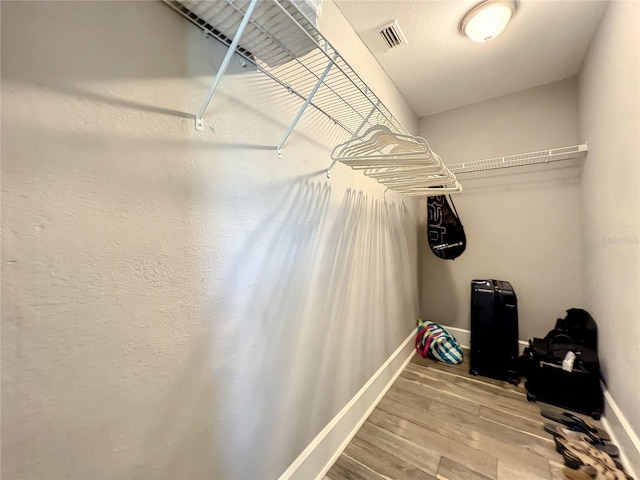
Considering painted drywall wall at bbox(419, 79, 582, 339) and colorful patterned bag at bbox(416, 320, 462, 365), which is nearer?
painted drywall wall at bbox(419, 79, 582, 339)

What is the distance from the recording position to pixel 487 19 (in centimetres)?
132

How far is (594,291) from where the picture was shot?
5.50 ft

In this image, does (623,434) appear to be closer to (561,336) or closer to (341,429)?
(561,336)

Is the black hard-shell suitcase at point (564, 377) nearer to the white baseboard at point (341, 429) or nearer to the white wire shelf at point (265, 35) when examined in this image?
the white baseboard at point (341, 429)

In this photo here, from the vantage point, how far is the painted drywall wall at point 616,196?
1104mm

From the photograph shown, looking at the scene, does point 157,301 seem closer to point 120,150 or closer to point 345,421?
point 120,150

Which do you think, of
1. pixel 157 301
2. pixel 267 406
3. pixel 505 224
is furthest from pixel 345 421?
pixel 505 224

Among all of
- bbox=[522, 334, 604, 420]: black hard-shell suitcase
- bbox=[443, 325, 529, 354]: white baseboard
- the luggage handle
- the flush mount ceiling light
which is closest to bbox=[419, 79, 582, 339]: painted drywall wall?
bbox=[443, 325, 529, 354]: white baseboard

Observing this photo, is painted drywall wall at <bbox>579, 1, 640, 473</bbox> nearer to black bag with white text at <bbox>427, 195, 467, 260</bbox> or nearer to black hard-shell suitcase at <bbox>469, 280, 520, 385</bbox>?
black hard-shell suitcase at <bbox>469, 280, 520, 385</bbox>

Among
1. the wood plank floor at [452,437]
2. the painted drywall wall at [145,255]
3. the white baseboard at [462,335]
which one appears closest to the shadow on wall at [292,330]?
the painted drywall wall at [145,255]

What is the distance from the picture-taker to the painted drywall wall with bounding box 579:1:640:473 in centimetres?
110

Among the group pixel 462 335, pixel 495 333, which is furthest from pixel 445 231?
pixel 462 335

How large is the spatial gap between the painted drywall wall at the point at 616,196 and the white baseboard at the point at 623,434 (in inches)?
0.6

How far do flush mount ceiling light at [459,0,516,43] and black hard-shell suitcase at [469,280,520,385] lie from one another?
173cm
